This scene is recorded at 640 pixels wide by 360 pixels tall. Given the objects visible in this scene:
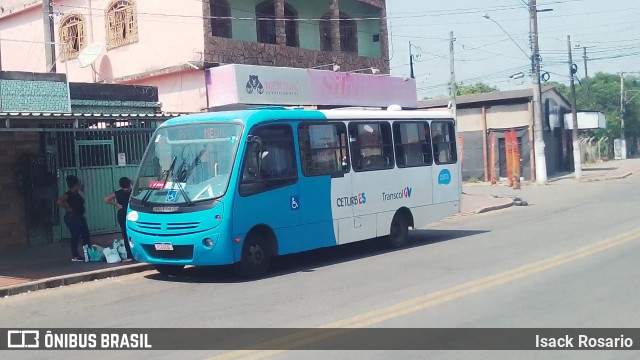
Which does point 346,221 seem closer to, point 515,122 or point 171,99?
point 171,99

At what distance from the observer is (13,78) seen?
57.7 ft

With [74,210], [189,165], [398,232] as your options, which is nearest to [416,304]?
[189,165]

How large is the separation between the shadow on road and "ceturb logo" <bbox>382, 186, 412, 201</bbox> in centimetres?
107

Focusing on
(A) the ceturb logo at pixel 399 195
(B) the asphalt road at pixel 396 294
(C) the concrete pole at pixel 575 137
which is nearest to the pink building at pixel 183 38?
(A) the ceturb logo at pixel 399 195

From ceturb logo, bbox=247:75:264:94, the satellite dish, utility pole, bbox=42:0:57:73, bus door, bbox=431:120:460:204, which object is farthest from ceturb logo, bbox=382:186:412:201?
utility pole, bbox=42:0:57:73

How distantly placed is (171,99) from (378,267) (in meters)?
12.7

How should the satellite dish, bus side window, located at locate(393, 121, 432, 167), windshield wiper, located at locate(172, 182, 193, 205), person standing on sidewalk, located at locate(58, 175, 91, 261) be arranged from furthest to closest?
the satellite dish < bus side window, located at locate(393, 121, 432, 167) < person standing on sidewalk, located at locate(58, 175, 91, 261) < windshield wiper, located at locate(172, 182, 193, 205)

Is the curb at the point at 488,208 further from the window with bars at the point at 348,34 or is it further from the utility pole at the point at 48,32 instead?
the utility pole at the point at 48,32

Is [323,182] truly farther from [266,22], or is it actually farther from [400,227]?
[266,22]

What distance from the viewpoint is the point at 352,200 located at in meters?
13.8

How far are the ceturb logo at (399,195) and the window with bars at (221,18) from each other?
1037 cm

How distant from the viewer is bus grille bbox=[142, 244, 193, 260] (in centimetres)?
1130

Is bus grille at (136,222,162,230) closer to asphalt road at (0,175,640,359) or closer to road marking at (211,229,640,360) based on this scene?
asphalt road at (0,175,640,359)

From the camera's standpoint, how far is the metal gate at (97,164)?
16859 millimetres
